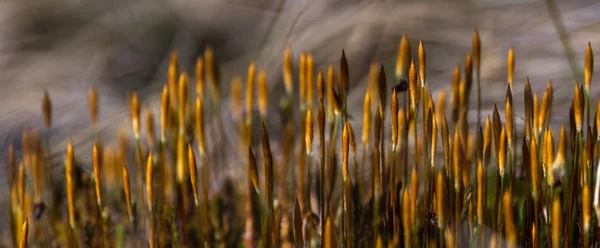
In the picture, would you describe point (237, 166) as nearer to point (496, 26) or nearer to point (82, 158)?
point (82, 158)

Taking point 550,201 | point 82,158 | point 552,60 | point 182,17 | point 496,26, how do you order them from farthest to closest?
point 182,17 < point 496,26 < point 552,60 < point 82,158 < point 550,201

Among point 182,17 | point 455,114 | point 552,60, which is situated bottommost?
point 455,114

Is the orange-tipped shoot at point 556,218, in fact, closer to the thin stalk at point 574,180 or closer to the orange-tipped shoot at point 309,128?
the thin stalk at point 574,180

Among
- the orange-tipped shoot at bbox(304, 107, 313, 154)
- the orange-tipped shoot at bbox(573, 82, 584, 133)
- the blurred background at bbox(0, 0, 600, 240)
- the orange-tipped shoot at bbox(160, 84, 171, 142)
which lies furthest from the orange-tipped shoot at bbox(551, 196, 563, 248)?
the blurred background at bbox(0, 0, 600, 240)

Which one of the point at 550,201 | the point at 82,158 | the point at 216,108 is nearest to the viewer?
the point at 550,201

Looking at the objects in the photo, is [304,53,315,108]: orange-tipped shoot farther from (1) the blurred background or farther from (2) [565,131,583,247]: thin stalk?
(1) the blurred background

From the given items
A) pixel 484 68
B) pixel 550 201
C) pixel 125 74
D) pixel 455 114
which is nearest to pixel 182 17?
pixel 125 74

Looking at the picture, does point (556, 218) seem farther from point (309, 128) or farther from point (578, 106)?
point (309, 128)

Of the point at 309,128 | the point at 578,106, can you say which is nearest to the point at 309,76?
the point at 309,128

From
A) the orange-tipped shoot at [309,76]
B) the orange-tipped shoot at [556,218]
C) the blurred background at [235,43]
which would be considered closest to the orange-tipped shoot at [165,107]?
the orange-tipped shoot at [309,76]
